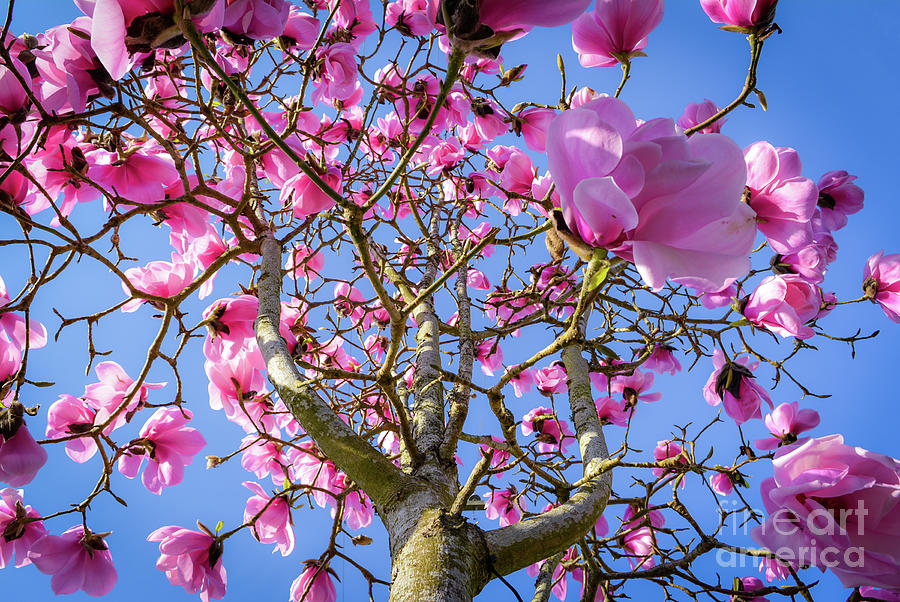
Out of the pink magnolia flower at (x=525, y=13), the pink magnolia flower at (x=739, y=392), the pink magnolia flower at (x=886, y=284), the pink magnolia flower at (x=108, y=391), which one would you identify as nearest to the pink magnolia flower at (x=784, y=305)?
the pink magnolia flower at (x=739, y=392)

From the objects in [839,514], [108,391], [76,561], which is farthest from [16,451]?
[839,514]

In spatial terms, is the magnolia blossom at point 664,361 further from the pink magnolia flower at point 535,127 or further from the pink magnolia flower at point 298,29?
the pink magnolia flower at point 298,29

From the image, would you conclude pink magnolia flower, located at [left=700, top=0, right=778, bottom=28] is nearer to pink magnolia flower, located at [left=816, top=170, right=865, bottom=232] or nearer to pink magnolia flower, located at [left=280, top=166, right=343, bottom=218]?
pink magnolia flower, located at [left=816, top=170, right=865, bottom=232]

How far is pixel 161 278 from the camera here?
5.04ft

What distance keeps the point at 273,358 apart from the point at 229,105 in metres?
0.84

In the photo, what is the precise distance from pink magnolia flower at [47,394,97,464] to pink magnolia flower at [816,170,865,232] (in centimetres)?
253

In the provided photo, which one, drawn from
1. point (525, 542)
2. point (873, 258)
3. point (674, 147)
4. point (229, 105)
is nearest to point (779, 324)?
point (873, 258)

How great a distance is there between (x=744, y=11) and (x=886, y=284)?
1422 millimetres

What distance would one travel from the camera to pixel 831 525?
778 millimetres

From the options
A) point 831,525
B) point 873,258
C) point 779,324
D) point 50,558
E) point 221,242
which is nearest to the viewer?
point 831,525

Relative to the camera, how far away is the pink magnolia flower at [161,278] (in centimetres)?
154

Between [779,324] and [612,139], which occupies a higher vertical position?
[779,324]

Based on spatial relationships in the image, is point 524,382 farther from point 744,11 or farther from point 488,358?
point 744,11

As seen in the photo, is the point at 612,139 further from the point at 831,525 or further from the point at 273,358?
the point at 273,358
